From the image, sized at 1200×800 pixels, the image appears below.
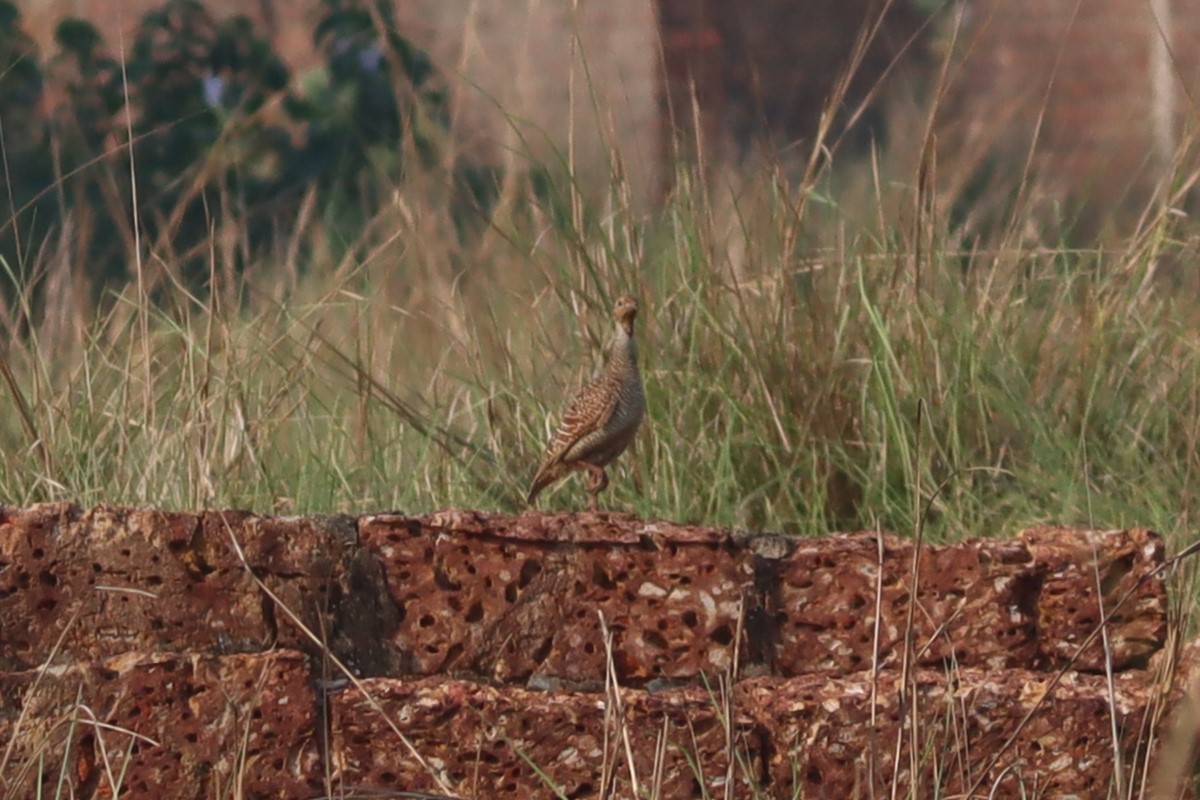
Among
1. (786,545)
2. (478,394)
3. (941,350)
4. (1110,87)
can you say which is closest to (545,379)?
(478,394)

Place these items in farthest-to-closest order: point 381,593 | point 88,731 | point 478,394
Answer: point 478,394 → point 381,593 → point 88,731

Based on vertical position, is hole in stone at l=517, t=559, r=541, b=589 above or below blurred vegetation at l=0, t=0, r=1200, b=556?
above

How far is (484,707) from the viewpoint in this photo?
2414 millimetres

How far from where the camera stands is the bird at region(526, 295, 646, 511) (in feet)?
11.2

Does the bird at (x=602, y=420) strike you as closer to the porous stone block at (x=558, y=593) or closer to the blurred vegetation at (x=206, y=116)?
the porous stone block at (x=558, y=593)

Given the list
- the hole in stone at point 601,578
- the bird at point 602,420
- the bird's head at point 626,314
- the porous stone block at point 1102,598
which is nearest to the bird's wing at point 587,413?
the bird at point 602,420

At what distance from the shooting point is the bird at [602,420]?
135 inches

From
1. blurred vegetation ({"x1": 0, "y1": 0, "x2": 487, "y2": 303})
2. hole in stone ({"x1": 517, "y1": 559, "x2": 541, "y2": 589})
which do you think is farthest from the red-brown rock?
blurred vegetation ({"x1": 0, "y1": 0, "x2": 487, "y2": 303})

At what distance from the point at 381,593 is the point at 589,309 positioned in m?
1.82

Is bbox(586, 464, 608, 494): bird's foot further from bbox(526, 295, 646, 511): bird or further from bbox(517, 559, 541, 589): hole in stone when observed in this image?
bbox(517, 559, 541, 589): hole in stone

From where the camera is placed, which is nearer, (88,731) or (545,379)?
(88,731)

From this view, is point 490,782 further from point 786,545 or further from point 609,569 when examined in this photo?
point 786,545

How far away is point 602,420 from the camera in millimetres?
3412

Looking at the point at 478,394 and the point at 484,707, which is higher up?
the point at 484,707
